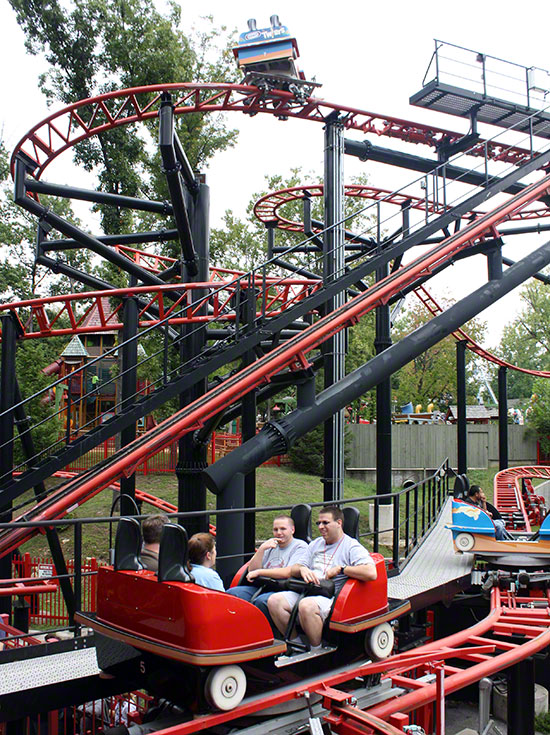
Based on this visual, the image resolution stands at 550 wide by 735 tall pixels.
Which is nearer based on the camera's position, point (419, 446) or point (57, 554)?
point (57, 554)

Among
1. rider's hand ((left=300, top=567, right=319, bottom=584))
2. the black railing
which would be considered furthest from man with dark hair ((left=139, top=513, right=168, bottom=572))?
rider's hand ((left=300, top=567, right=319, bottom=584))

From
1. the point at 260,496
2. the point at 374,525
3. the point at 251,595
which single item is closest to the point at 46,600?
the point at 374,525

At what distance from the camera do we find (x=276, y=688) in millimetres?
3734

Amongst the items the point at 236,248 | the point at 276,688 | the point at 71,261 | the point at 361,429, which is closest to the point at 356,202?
the point at 236,248

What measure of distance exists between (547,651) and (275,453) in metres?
3.43

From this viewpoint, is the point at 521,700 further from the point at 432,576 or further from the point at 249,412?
the point at 249,412

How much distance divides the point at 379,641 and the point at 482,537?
10.7ft

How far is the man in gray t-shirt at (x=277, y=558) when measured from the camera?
4.23 metres

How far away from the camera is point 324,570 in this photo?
4.39 meters

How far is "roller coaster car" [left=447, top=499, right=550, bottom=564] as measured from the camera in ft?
22.7

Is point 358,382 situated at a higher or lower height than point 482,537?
higher

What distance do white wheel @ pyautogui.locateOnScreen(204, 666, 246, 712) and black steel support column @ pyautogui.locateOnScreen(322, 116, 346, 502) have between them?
711 centimetres

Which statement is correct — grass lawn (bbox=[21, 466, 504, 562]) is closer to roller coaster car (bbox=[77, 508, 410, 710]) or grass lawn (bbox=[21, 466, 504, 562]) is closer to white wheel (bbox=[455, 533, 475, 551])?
white wheel (bbox=[455, 533, 475, 551])

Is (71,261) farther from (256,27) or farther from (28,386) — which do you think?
(256,27)
